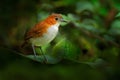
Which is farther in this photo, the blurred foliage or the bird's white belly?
the blurred foliage

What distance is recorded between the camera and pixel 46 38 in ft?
4.50

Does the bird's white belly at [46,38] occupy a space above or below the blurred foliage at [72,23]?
above

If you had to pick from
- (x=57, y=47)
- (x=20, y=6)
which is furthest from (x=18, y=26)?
(x=57, y=47)

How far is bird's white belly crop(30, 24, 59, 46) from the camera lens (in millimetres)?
1361

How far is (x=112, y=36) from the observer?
2.85 m

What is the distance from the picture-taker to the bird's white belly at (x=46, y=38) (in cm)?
136

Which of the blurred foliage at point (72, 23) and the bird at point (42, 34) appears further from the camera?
the blurred foliage at point (72, 23)

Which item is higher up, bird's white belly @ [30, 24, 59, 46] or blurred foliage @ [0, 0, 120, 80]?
bird's white belly @ [30, 24, 59, 46]

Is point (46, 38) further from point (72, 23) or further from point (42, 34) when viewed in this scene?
point (72, 23)

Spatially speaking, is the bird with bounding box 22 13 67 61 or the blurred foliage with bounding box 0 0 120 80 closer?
the bird with bounding box 22 13 67 61

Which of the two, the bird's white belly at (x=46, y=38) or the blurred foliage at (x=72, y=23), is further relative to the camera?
the blurred foliage at (x=72, y=23)

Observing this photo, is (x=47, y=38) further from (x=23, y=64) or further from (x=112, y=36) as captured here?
(x=112, y=36)

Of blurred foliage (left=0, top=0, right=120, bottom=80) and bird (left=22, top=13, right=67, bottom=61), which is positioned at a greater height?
bird (left=22, top=13, right=67, bottom=61)

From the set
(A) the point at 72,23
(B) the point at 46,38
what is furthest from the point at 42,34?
(A) the point at 72,23
